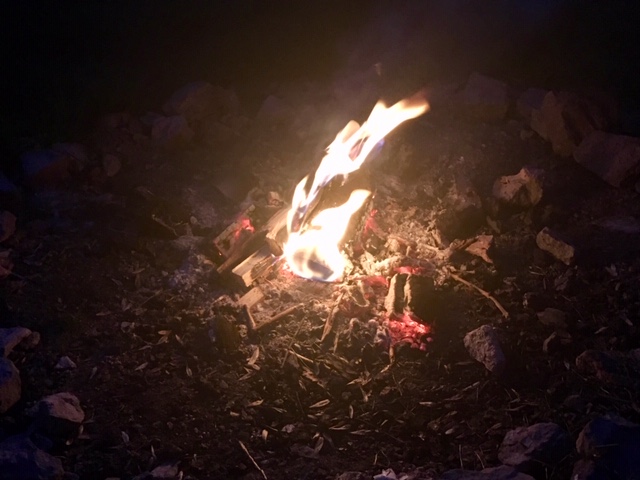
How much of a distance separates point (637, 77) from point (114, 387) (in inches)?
261

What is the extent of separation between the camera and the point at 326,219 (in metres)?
4.84

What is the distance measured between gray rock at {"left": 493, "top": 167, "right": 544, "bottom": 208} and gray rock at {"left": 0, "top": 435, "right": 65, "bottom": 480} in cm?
439

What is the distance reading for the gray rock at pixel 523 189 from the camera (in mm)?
4941

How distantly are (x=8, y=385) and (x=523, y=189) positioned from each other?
15.3 feet

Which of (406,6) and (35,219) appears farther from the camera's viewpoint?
(406,6)

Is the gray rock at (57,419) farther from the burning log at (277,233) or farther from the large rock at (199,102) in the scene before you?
the large rock at (199,102)

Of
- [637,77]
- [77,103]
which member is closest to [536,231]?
[637,77]

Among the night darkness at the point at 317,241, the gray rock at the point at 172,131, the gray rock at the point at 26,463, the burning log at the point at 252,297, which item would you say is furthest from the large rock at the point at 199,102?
the gray rock at the point at 26,463

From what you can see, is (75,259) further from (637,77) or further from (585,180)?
(637,77)

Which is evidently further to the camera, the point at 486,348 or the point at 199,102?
the point at 199,102

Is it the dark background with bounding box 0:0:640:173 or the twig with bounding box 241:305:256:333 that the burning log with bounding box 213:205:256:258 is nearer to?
the twig with bounding box 241:305:256:333

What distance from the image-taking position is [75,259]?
15.6 ft

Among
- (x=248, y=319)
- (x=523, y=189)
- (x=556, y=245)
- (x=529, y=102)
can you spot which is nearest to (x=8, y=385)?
(x=248, y=319)

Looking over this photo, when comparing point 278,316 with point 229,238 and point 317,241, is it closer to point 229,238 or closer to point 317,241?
point 317,241
